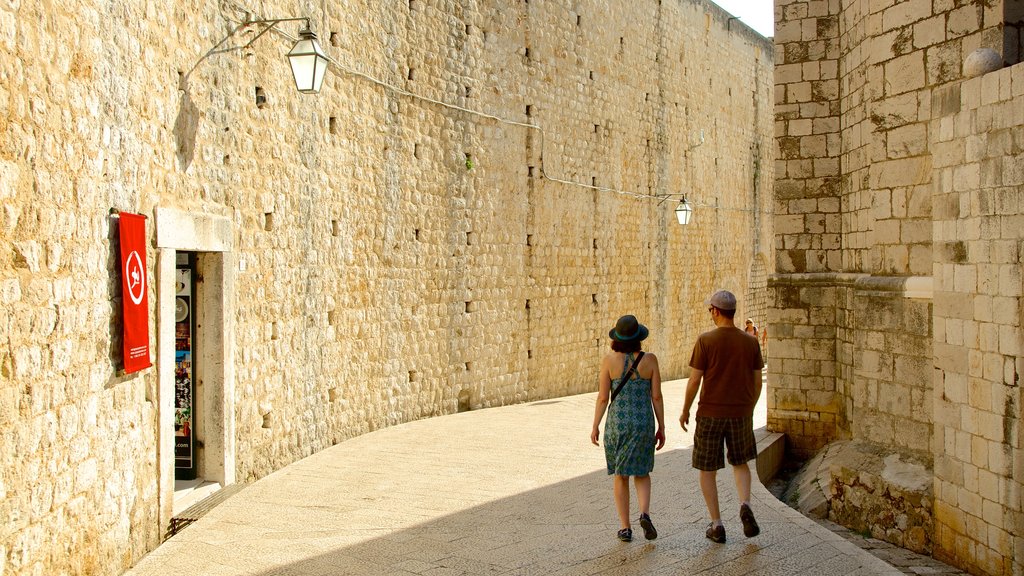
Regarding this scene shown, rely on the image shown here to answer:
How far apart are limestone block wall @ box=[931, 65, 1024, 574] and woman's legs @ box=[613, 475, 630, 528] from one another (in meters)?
2.11

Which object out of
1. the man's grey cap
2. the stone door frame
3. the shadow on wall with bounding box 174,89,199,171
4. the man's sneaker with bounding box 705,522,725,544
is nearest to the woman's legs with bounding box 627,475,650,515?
the man's sneaker with bounding box 705,522,725,544

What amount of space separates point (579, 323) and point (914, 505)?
8551 millimetres

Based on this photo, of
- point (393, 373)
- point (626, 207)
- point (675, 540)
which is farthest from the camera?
point (626, 207)

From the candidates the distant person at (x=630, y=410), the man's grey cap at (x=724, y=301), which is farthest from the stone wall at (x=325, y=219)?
the man's grey cap at (x=724, y=301)

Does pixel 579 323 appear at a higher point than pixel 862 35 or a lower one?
lower

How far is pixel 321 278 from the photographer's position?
8.88 meters

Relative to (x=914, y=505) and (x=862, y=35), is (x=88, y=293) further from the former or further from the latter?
(x=862, y=35)

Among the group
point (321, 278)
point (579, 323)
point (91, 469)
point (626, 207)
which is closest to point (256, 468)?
point (321, 278)

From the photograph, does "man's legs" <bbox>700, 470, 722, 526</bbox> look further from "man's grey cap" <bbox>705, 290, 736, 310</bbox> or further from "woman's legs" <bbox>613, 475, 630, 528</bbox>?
"man's grey cap" <bbox>705, 290, 736, 310</bbox>

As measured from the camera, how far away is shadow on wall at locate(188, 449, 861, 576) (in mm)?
4961

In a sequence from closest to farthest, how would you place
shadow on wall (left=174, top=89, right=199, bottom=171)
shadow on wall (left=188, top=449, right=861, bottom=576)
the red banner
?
1. shadow on wall (left=188, top=449, right=861, bottom=576)
2. the red banner
3. shadow on wall (left=174, top=89, right=199, bottom=171)

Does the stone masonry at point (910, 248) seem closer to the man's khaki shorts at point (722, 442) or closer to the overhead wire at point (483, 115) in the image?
the man's khaki shorts at point (722, 442)

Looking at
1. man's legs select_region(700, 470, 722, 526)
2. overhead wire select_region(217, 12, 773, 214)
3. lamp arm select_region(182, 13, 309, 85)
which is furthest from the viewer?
overhead wire select_region(217, 12, 773, 214)

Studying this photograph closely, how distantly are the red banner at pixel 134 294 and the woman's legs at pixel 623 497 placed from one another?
9.30ft
